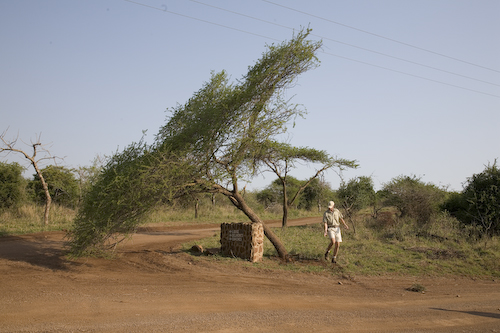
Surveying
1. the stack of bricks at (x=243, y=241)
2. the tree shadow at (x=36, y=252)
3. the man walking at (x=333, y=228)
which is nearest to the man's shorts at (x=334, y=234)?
the man walking at (x=333, y=228)

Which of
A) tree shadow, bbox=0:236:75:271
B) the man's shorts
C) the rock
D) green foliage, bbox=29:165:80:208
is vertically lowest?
tree shadow, bbox=0:236:75:271

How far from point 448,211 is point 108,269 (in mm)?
14031

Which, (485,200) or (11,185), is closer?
(485,200)

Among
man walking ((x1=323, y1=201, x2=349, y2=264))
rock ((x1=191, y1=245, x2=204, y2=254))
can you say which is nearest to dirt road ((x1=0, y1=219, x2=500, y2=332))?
rock ((x1=191, y1=245, x2=204, y2=254))

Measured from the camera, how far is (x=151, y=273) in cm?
938

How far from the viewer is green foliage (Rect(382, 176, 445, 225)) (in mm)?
17219

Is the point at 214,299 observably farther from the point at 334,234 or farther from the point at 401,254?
the point at 401,254

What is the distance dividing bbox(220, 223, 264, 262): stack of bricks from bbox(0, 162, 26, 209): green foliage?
15.1 meters

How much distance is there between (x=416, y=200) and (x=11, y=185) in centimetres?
2146

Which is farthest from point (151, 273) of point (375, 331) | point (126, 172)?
point (375, 331)

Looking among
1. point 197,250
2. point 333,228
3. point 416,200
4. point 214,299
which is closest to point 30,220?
point 197,250

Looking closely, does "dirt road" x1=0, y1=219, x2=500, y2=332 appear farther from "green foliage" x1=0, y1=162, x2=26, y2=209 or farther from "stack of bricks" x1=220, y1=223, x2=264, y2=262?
"green foliage" x1=0, y1=162, x2=26, y2=209

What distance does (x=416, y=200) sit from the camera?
1769cm

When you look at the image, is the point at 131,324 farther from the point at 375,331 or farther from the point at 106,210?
the point at 106,210
